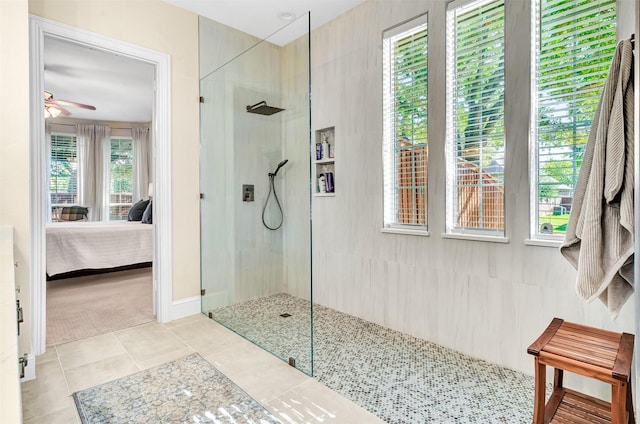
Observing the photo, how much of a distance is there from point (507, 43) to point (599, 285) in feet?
4.90

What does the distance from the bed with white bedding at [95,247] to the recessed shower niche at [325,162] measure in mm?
2931

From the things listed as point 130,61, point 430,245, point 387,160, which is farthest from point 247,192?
point 130,61

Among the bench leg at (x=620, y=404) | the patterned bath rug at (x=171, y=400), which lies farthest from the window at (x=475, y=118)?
the patterned bath rug at (x=171, y=400)

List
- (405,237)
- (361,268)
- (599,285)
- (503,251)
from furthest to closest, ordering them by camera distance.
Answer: (361,268)
(405,237)
(503,251)
(599,285)

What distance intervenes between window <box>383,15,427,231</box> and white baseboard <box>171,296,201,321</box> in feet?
6.09

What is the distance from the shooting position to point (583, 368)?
122 centimetres

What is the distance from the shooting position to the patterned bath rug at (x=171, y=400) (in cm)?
169

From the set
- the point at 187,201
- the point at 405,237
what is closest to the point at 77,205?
the point at 187,201

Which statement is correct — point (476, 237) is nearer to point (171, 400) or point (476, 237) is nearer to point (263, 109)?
point (263, 109)

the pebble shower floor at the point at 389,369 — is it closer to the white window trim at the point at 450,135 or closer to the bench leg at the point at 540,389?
the bench leg at the point at 540,389

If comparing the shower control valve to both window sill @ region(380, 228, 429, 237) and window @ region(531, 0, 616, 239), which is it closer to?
window sill @ region(380, 228, 429, 237)

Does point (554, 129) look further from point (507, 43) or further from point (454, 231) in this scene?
point (454, 231)

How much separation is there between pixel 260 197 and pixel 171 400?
144cm

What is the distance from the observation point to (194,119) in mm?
3133
